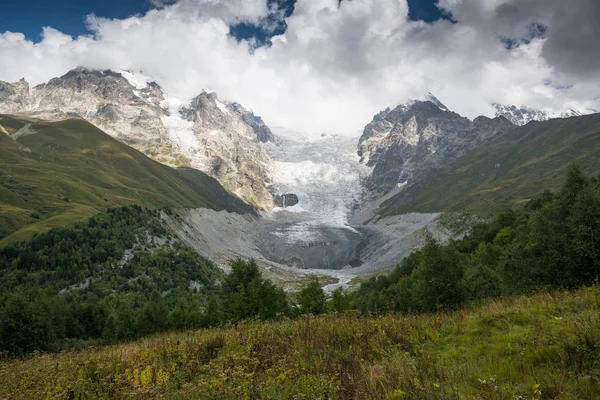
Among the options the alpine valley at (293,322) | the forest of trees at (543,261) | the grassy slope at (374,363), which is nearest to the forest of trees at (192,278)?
the forest of trees at (543,261)

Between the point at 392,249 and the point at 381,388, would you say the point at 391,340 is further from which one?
the point at 392,249

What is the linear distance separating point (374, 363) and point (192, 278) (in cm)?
9738

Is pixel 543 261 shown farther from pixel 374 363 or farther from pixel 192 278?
pixel 192 278

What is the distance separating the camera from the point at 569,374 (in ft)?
19.5

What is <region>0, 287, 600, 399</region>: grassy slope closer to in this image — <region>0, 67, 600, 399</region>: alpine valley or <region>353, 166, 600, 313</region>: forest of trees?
<region>0, 67, 600, 399</region>: alpine valley

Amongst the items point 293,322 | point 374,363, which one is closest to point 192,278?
point 293,322

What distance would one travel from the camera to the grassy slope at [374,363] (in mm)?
6199

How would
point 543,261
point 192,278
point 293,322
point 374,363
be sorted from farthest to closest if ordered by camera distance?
point 192,278
point 543,261
point 293,322
point 374,363

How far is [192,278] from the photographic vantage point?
98000mm

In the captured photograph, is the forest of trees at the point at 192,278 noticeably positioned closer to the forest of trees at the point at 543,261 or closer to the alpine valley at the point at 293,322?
the forest of trees at the point at 543,261

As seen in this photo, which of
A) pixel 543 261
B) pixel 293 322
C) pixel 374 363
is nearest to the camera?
pixel 374 363

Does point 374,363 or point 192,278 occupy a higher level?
point 374,363

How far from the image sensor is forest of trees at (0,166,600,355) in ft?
101

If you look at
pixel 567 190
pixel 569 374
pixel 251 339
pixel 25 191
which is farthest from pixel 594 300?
pixel 25 191
